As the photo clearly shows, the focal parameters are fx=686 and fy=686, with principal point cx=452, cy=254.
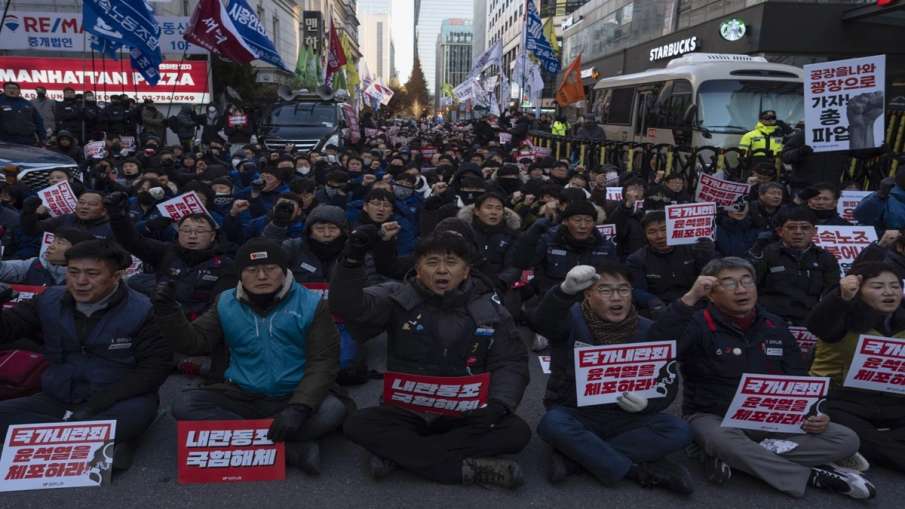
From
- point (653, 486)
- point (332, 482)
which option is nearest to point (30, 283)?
point (332, 482)

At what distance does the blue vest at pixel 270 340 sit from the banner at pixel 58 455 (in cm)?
74

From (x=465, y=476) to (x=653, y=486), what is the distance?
3.34 ft

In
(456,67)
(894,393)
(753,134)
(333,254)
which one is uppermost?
(456,67)

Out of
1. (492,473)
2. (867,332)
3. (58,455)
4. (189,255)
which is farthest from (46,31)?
(867,332)

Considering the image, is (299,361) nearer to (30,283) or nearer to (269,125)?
(30,283)

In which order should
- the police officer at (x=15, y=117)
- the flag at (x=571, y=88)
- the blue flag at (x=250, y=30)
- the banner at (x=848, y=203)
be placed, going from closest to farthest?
the banner at (x=848, y=203), the police officer at (x=15, y=117), the blue flag at (x=250, y=30), the flag at (x=571, y=88)

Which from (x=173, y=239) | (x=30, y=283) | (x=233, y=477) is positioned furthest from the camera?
(x=173, y=239)

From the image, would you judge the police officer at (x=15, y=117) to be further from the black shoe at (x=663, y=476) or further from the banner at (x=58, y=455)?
the black shoe at (x=663, y=476)

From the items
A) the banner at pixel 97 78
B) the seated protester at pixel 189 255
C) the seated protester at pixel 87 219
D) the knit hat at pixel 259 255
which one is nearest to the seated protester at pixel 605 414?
the knit hat at pixel 259 255

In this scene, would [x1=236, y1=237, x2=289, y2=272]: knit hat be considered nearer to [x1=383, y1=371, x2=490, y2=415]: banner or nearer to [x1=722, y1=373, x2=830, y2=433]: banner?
[x1=383, y1=371, x2=490, y2=415]: banner

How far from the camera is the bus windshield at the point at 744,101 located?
1292cm

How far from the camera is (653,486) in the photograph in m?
3.70

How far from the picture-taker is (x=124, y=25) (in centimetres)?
1325

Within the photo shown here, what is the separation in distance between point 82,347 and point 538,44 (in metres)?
19.8
